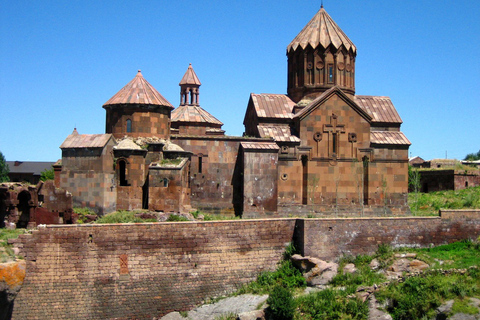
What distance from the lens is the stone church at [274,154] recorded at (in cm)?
1728

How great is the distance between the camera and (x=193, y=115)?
26.0 m

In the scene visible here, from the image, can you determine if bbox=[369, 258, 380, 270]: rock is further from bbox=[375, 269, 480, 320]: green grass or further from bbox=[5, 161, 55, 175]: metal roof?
bbox=[5, 161, 55, 175]: metal roof

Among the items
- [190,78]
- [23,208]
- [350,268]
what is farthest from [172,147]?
[190,78]

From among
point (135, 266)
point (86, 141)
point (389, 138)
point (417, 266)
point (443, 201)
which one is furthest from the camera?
point (443, 201)

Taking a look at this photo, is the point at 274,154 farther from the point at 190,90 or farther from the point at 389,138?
the point at 190,90

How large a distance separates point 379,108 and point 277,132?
4.53m

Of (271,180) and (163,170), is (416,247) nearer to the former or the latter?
(271,180)

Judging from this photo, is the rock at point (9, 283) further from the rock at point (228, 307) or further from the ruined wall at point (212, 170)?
the ruined wall at point (212, 170)

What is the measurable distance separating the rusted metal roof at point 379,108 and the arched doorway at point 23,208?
12.3 meters

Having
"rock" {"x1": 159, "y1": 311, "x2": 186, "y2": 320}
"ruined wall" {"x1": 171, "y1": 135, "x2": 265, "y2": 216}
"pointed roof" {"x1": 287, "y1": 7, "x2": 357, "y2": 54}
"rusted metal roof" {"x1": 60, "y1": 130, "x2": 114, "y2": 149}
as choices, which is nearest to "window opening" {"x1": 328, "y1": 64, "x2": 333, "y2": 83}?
"pointed roof" {"x1": 287, "y1": 7, "x2": 357, "y2": 54}

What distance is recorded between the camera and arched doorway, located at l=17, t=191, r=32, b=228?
15.9 m

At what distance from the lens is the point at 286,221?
616 inches

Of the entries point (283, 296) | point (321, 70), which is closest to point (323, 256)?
point (283, 296)

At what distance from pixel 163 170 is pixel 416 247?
7.72 metres
